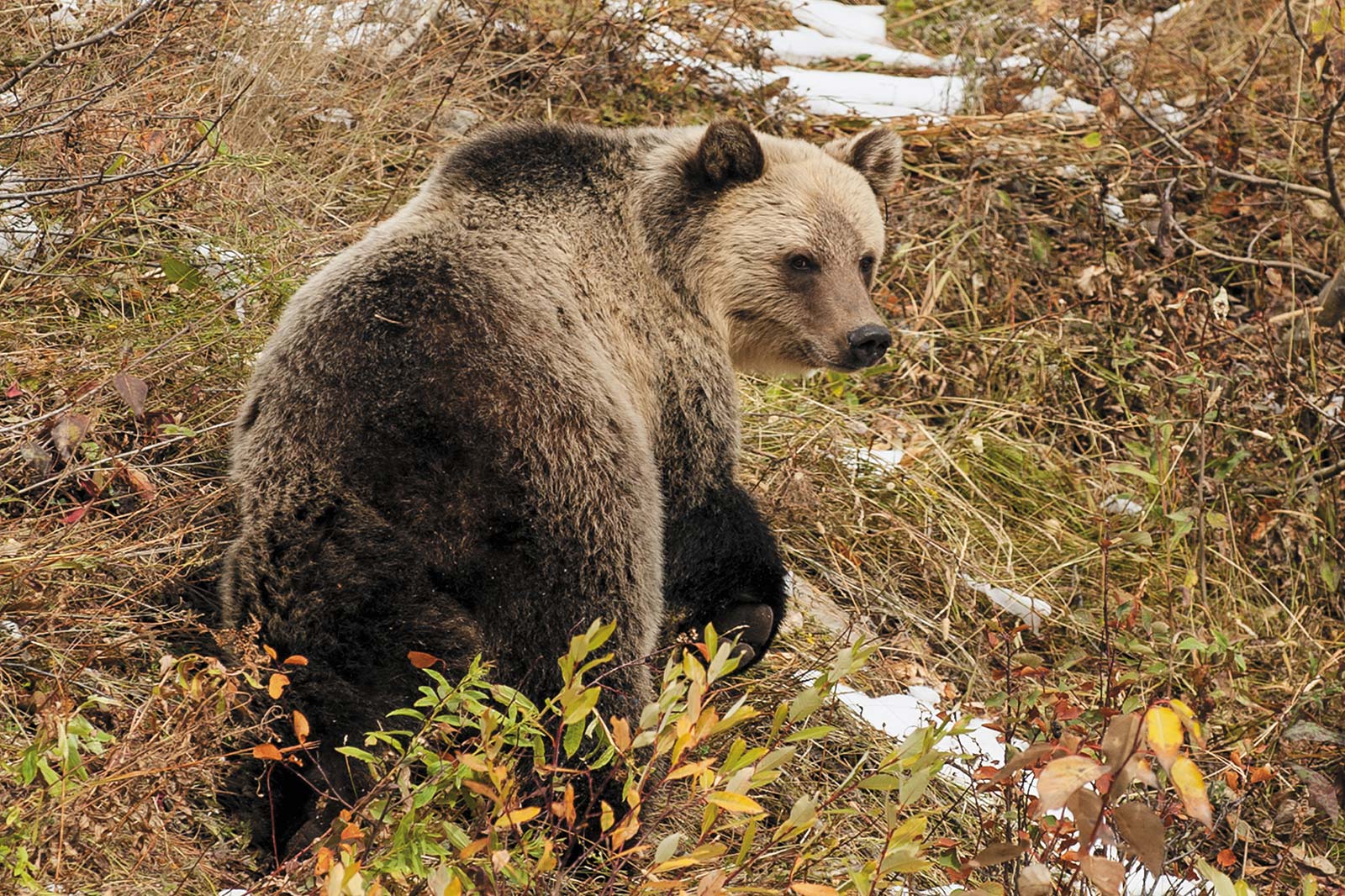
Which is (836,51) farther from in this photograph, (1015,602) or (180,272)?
(180,272)

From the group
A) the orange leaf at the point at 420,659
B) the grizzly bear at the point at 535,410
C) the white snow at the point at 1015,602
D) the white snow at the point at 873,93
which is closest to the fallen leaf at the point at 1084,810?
the grizzly bear at the point at 535,410

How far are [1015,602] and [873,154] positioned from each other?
1983mm

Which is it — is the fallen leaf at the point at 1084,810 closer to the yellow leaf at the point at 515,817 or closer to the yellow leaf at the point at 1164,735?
the yellow leaf at the point at 1164,735

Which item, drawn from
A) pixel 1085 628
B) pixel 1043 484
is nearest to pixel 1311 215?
pixel 1043 484

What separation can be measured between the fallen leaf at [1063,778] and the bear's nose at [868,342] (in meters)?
2.67

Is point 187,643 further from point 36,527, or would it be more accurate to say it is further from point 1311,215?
point 1311,215

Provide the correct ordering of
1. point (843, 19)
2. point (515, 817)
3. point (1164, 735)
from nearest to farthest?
point (1164, 735) → point (515, 817) → point (843, 19)

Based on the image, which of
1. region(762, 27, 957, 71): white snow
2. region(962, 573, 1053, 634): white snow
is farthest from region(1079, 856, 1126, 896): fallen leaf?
region(762, 27, 957, 71): white snow

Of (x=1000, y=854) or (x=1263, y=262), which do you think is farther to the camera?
(x=1263, y=262)

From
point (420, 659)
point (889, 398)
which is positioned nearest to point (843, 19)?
point (889, 398)

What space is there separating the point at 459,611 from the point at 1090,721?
218 centimetres

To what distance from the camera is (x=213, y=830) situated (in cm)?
368

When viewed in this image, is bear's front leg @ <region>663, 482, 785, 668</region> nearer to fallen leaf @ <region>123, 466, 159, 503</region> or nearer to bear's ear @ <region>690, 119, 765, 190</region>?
bear's ear @ <region>690, 119, 765, 190</region>

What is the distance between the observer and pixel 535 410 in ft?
12.9
